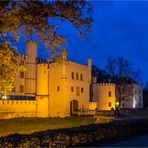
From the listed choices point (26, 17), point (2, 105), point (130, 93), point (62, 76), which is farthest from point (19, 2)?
point (130, 93)

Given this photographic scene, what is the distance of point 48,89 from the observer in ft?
164

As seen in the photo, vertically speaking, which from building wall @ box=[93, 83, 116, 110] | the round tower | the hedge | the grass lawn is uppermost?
the round tower

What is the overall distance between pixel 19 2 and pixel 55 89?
3477 centimetres

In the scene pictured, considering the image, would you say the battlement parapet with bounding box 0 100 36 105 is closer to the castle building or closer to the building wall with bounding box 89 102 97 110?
the castle building

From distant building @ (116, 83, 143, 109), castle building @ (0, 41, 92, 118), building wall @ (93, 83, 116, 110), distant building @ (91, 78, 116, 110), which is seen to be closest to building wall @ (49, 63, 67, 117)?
castle building @ (0, 41, 92, 118)

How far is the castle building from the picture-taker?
47.2 meters

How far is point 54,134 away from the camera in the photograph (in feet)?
47.5

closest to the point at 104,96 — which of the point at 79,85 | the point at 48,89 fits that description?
the point at 79,85

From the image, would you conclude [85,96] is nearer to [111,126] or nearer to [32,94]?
[32,94]

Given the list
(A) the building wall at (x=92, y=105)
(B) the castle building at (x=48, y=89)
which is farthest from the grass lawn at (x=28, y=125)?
(A) the building wall at (x=92, y=105)

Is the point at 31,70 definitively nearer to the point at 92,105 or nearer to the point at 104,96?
the point at 92,105

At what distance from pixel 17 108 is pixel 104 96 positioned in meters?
17.2

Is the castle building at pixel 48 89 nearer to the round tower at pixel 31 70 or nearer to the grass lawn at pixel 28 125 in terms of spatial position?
the round tower at pixel 31 70

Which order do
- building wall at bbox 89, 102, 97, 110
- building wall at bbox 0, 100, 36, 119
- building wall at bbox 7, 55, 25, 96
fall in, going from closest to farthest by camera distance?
building wall at bbox 0, 100, 36, 119 < building wall at bbox 7, 55, 25, 96 < building wall at bbox 89, 102, 97, 110
